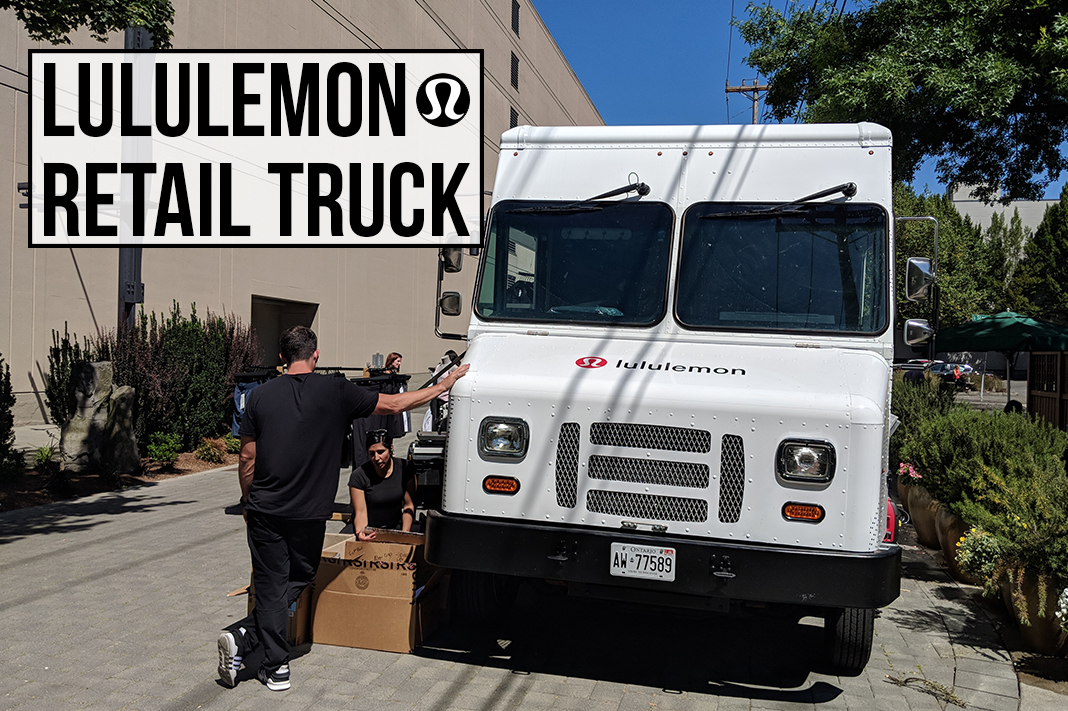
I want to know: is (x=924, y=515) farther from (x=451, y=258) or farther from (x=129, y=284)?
(x=129, y=284)

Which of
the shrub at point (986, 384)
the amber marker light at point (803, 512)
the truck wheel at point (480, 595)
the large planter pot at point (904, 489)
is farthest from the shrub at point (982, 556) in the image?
the shrub at point (986, 384)

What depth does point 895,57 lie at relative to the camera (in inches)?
435

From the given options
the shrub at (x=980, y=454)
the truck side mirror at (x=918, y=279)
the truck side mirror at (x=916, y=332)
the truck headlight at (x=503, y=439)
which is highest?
the truck side mirror at (x=918, y=279)

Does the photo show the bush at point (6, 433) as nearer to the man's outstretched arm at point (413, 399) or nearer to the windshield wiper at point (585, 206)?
the man's outstretched arm at point (413, 399)

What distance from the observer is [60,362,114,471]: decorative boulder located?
39.0 ft

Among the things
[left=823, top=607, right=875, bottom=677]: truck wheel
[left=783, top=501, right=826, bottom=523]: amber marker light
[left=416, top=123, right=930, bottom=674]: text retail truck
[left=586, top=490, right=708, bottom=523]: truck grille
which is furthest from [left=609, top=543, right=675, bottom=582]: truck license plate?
[left=823, top=607, right=875, bottom=677]: truck wheel

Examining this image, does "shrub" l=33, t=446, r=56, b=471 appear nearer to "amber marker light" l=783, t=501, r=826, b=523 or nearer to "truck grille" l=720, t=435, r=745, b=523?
"truck grille" l=720, t=435, r=745, b=523

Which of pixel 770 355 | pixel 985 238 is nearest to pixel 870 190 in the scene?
pixel 770 355

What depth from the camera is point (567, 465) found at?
4.86 meters

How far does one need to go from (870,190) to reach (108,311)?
1431cm

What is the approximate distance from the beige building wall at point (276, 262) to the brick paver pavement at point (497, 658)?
842 cm

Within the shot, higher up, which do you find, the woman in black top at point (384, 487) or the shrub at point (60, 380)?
the shrub at point (60, 380)

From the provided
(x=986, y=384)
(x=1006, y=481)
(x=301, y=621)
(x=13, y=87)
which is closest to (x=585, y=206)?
(x=301, y=621)

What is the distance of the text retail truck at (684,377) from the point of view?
15.1 ft
